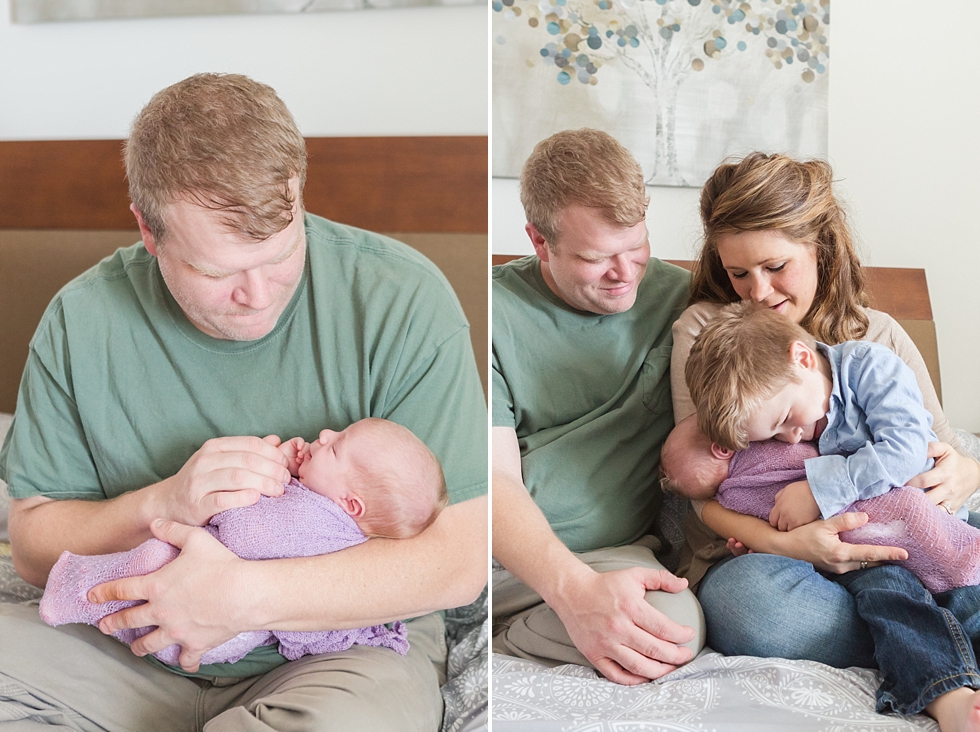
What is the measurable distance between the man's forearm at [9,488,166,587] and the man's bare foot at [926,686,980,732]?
852 millimetres

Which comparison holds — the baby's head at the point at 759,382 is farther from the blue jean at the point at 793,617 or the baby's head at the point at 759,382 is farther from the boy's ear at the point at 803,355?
the blue jean at the point at 793,617

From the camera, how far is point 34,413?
3.33ft

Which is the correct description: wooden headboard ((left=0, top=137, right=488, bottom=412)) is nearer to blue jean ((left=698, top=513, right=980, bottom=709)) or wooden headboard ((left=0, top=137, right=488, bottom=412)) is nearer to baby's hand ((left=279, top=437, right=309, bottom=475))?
baby's hand ((left=279, top=437, right=309, bottom=475))

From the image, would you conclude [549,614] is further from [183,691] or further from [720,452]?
[183,691]

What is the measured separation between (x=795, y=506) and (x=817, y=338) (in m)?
0.25

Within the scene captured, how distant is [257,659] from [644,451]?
1.91ft

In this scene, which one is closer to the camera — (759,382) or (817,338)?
(759,382)

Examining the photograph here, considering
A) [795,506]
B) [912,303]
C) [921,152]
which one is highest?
[921,152]

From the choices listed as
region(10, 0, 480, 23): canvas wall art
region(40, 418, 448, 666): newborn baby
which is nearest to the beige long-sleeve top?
region(40, 418, 448, 666): newborn baby

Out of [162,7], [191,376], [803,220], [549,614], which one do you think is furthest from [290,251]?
[162,7]

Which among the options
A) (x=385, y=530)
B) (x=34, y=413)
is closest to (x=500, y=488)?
(x=385, y=530)

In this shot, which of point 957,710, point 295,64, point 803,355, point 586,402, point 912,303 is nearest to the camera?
point 957,710

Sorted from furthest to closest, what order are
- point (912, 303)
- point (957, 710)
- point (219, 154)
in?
point (912, 303), point (219, 154), point (957, 710)

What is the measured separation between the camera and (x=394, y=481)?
90cm
